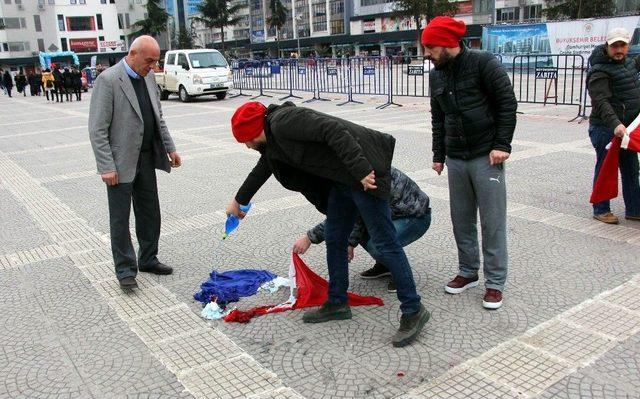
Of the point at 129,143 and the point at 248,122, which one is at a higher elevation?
the point at 248,122

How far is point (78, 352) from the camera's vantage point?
3.56 meters

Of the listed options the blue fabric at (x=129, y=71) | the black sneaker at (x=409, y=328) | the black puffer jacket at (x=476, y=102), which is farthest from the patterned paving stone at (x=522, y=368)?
the blue fabric at (x=129, y=71)

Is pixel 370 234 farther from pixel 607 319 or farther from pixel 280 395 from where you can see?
pixel 607 319

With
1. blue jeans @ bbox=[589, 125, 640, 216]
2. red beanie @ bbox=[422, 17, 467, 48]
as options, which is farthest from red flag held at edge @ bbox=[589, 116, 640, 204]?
red beanie @ bbox=[422, 17, 467, 48]

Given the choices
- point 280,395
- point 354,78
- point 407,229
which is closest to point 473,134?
point 407,229

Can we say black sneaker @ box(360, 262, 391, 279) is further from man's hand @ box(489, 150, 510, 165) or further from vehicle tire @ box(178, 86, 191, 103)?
vehicle tire @ box(178, 86, 191, 103)

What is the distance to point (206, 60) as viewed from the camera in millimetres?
21500

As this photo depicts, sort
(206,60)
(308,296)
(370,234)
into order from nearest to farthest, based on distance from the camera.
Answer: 1. (370,234)
2. (308,296)
3. (206,60)

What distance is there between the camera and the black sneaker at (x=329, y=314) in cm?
382

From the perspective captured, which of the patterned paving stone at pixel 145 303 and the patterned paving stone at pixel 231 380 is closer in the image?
the patterned paving stone at pixel 231 380

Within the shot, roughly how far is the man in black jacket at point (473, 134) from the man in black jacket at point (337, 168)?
64 cm

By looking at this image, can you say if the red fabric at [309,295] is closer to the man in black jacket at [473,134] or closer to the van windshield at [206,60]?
the man in black jacket at [473,134]

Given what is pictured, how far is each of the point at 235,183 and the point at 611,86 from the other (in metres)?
4.74

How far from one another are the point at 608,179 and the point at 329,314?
3327 mm
